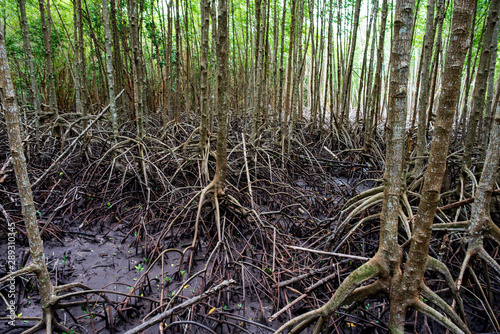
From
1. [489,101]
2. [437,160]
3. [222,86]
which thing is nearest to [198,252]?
[222,86]

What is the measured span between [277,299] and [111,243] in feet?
5.12

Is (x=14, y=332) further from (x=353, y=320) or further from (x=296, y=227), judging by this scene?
(x=296, y=227)

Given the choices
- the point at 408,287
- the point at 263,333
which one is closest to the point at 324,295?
the point at 263,333

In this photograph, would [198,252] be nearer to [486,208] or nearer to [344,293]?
[344,293]

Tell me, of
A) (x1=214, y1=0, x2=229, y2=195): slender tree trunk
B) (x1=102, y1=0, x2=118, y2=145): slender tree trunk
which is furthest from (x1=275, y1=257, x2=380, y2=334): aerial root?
(x1=102, y1=0, x2=118, y2=145): slender tree trunk

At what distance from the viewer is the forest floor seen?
165 centimetres

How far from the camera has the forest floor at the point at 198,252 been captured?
1648mm

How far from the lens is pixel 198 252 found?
2.34 m

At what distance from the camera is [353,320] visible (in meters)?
1.63

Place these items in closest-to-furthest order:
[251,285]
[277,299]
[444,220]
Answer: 1. [277,299]
2. [251,285]
3. [444,220]

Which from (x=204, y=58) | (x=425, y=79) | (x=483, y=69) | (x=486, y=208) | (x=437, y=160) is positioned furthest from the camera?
(x=204, y=58)

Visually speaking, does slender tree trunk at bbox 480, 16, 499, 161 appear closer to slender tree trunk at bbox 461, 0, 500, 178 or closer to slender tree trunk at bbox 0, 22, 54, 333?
slender tree trunk at bbox 461, 0, 500, 178

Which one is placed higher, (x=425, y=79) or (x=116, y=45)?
(x=116, y=45)

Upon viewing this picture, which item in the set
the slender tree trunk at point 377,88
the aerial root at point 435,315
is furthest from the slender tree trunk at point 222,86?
the slender tree trunk at point 377,88
